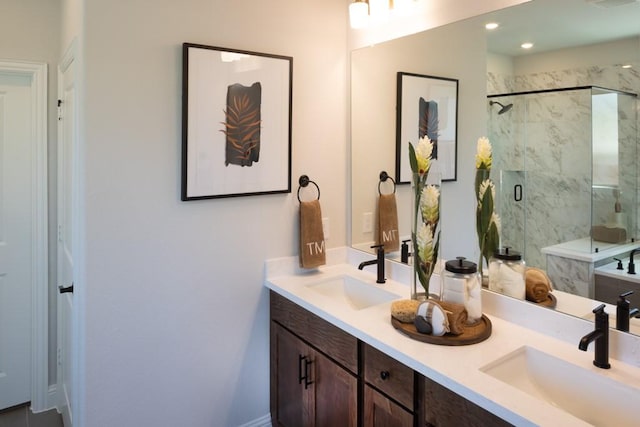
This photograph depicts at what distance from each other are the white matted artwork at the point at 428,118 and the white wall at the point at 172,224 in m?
0.40

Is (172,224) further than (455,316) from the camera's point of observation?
Yes

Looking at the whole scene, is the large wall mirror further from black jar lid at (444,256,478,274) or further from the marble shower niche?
black jar lid at (444,256,478,274)

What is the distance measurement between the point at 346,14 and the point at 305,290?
1510 millimetres

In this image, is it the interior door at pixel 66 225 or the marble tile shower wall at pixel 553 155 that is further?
the interior door at pixel 66 225

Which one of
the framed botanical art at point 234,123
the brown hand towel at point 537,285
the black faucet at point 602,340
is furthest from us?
the framed botanical art at point 234,123

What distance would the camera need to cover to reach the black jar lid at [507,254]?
1670 mm

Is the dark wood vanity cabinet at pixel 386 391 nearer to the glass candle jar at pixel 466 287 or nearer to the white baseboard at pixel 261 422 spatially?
the glass candle jar at pixel 466 287

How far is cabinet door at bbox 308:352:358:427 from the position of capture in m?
1.69

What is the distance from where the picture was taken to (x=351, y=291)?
7.43ft

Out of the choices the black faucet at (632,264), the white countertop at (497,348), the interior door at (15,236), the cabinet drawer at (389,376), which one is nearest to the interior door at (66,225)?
the interior door at (15,236)

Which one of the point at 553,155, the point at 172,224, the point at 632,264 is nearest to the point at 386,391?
the point at 632,264

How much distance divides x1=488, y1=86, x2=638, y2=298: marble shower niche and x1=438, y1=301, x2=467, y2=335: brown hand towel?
1.12 feet

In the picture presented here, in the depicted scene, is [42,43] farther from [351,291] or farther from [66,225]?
[351,291]

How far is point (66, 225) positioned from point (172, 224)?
748 millimetres
